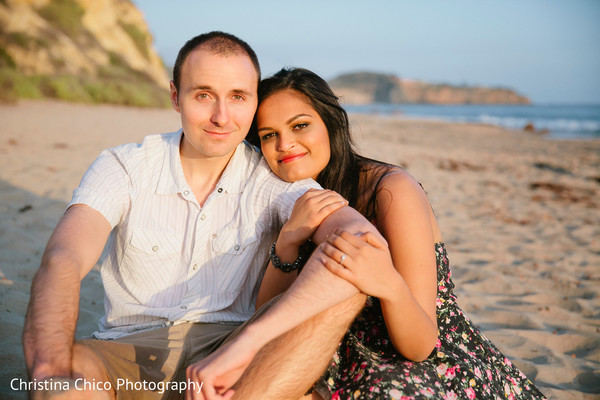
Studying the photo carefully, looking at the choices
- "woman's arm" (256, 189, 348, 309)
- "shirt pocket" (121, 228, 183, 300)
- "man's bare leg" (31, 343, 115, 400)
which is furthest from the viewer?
"shirt pocket" (121, 228, 183, 300)

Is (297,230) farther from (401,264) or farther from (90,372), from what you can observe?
(90,372)

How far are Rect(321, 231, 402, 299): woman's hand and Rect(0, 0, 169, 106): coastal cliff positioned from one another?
14.4 metres

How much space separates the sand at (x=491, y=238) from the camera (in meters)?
3.24

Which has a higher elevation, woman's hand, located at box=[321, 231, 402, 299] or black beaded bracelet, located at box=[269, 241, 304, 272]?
woman's hand, located at box=[321, 231, 402, 299]

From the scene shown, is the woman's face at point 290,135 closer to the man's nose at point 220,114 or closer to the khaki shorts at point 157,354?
the man's nose at point 220,114

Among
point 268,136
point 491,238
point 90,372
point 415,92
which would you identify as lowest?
point 491,238

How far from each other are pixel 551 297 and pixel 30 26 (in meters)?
22.4

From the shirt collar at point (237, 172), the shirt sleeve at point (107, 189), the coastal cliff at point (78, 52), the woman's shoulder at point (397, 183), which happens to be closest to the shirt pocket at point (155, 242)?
the shirt sleeve at point (107, 189)

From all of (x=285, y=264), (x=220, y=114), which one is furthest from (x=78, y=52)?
(x=285, y=264)

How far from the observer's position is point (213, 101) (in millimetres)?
2545

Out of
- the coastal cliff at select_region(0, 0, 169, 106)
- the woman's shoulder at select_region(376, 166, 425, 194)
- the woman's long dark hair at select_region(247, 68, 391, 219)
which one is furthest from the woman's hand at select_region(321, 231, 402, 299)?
the coastal cliff at select_region(0, 0, 169, 106)

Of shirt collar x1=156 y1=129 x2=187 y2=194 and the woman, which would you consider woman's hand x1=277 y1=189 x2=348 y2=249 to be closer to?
the woman

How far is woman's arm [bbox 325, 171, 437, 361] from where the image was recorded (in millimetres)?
1979

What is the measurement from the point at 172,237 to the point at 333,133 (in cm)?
126
